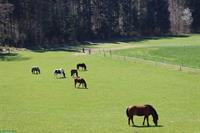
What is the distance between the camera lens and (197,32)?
177 meters

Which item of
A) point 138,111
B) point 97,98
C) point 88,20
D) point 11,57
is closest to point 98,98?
point 97,98

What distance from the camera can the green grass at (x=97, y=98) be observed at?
30.8m

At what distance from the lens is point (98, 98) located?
43906 mm

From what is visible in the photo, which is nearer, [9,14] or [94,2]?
[9,14]

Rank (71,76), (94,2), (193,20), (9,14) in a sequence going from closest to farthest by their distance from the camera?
1. (71,76)
2. (9,14)
3. (94,2)
4. (193,20)

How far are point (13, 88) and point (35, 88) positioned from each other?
2.27m

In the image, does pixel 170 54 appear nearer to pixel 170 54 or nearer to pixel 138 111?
pixel 170 54

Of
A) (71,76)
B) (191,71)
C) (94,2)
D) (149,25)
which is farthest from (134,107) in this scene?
(149,25)

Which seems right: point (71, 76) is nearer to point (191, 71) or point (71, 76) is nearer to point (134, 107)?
point (191, 71)

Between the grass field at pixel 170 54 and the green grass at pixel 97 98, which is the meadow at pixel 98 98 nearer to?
the green grass at pixel 97 98

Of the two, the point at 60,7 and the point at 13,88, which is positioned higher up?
the point at 60,7

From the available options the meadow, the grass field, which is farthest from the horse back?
Result: the grass field

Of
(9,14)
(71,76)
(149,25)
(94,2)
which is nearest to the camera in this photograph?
(71,76)

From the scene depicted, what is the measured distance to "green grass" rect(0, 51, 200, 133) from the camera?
30.8 meters
